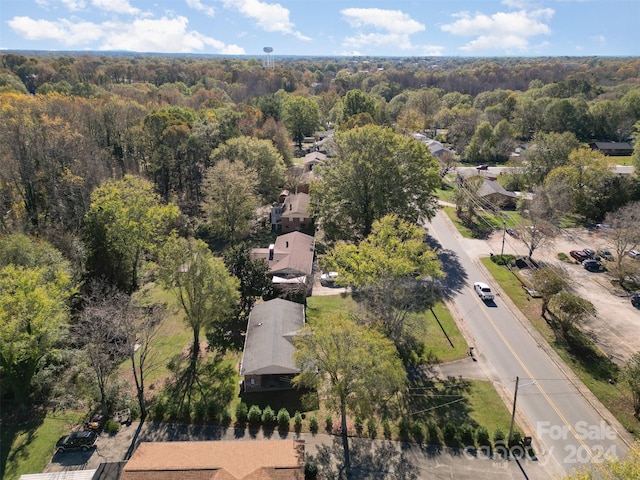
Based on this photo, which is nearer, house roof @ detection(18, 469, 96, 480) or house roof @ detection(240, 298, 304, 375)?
house roof @ detection(18, 469, 96, 480)

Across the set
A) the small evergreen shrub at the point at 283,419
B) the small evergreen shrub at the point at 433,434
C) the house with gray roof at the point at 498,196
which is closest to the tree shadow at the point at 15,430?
A: the small evergreen shrub at the point at 283,419

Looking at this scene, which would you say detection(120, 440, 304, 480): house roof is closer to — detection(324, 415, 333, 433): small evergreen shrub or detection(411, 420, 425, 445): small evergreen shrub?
detection(324, 415, 333, 433): small evergreen shrub

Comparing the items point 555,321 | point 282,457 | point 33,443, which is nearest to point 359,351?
point 282,457

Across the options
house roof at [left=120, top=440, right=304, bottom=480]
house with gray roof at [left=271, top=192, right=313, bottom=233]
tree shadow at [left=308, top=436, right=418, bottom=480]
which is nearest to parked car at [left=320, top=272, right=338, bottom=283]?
house with gray roof at [left=271, top=192, right=313, bottom=233]

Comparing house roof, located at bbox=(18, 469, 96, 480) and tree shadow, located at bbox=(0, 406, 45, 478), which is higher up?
house roof, located at bbox=(18, 469, 96, 480)

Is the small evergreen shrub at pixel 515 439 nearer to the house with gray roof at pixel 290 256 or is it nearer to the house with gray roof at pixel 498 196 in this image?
the house with gray roof at pixel 290 256

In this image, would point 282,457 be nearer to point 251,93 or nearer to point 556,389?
point 556,389
